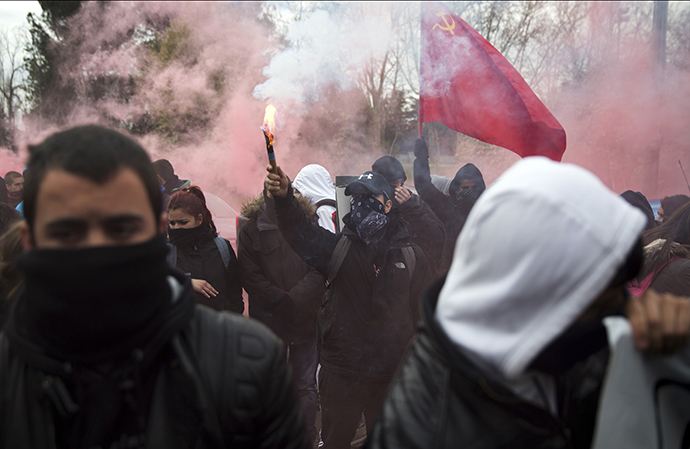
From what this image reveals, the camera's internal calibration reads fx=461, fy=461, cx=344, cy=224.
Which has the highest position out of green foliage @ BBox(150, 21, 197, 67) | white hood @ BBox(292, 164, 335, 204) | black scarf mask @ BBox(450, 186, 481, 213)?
green foliage @ BBox(150, 21, 197, 67)

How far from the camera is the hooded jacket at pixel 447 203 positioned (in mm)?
4773

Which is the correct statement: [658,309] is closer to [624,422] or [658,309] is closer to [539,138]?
[624,422]

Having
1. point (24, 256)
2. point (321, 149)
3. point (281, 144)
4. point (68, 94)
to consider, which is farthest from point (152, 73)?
point (24, 256)

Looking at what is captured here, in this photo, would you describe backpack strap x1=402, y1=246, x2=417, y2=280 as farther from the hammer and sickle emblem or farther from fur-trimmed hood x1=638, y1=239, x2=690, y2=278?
the hammer and sickle emblem

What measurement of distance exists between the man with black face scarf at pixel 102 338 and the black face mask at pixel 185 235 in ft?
7.00

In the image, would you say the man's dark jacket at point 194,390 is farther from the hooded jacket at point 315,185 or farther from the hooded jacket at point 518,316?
the hooded jacket at point 315,185

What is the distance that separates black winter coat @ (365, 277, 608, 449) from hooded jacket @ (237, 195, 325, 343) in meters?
2.48

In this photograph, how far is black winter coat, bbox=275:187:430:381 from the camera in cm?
289

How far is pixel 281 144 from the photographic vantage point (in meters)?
12.3

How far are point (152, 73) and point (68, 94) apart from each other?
2.84 meters

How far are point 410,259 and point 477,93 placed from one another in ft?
7.38

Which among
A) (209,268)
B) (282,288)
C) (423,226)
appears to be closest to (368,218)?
(282,288)

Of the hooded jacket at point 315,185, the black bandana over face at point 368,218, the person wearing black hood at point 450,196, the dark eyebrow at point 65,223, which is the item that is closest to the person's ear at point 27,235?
the dark eyebrow at point 65,223

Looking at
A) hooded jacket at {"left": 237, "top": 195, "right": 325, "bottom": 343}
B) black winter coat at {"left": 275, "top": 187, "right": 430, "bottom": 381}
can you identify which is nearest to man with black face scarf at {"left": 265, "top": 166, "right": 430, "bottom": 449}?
black winter coat at {"left": 275, "top": 187, "right": 430, "bottom": 381}
